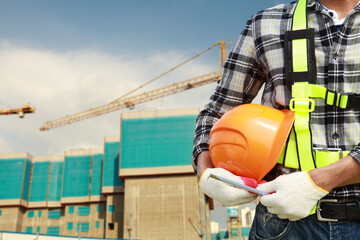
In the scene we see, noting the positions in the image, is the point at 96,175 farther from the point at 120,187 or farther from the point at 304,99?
the point at 304,99

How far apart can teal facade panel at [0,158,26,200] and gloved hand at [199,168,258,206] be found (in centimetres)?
7082

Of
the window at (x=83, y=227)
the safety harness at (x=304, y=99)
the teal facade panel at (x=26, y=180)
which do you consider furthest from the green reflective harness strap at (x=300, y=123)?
the teal facade panel at (x=26, y=180)

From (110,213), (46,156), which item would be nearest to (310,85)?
(110,213)

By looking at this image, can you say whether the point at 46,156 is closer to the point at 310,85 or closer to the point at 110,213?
the point at 110,213

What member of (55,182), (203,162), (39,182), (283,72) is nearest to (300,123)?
(283,72)

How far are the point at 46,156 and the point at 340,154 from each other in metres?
74.4

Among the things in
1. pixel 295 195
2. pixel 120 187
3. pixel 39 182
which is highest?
pixel 39 182

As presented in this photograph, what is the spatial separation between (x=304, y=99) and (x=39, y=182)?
73284 mm

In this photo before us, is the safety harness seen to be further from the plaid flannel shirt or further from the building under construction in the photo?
the building under construction

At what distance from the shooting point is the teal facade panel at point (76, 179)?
6619 cm

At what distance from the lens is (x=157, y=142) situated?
55469mm

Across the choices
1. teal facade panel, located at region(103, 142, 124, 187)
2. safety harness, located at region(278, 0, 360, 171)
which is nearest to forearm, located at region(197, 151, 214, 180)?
safety harness, located at region(278, 0, 360, 171)

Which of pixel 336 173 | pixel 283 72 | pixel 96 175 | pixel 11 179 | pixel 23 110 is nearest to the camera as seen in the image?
pixel 336 173

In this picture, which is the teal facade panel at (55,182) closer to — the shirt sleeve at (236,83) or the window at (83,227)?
the window at (83,227)
